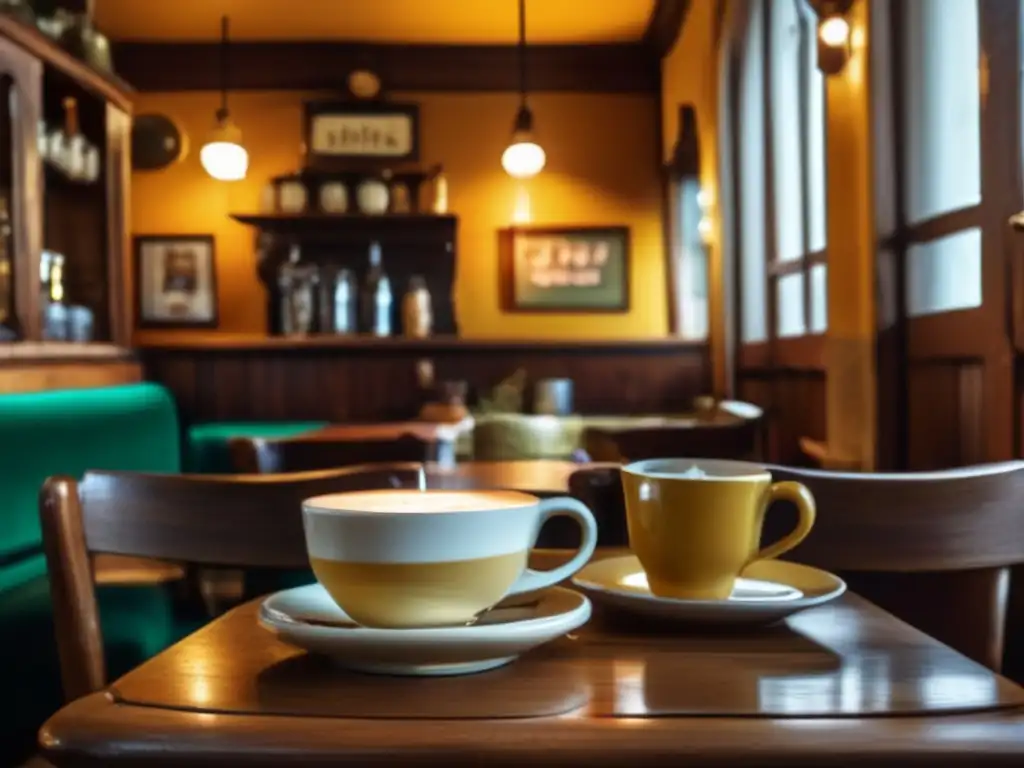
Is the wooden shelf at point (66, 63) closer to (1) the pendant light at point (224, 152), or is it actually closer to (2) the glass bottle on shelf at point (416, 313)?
(1) the pendant light at point (224, 152)

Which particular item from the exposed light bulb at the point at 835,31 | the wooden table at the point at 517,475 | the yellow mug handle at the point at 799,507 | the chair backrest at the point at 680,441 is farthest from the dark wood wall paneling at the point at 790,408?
the yellow mug handle at the point at 799,507

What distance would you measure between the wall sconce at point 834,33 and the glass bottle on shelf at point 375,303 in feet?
11.0

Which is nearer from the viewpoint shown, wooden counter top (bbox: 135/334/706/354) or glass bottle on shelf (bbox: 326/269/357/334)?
wooden counter top (bbox: 135/334/706/354)

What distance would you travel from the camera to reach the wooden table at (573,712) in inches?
22.3

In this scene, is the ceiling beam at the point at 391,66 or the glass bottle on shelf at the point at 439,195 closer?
the glass bottle on shelf at the point at 439,195

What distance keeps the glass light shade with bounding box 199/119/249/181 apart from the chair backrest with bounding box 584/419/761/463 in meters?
3.24

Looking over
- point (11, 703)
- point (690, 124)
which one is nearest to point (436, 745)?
point (11, 703)

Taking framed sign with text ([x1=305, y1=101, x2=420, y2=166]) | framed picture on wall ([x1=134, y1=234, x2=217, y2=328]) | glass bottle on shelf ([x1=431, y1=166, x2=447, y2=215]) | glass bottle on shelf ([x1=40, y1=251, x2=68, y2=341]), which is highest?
framed sign with text ([x1=305, y1=101, x2=420, y2=166])

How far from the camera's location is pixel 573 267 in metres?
6.51

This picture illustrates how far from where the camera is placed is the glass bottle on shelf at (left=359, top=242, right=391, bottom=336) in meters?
5.89

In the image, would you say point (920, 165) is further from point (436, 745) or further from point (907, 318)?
point (436, 745)

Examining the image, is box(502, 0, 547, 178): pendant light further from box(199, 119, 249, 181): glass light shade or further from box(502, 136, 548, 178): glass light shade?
box(199, 119, 249, 181): glass light shade

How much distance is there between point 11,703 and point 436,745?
1819 mm

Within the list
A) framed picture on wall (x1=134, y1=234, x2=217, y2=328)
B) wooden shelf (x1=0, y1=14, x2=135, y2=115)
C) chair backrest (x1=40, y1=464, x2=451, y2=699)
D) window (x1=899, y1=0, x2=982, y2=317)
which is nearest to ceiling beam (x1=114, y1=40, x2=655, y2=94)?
framed picture on wall (x1=134, y1=234, x2=217, y2=328)
